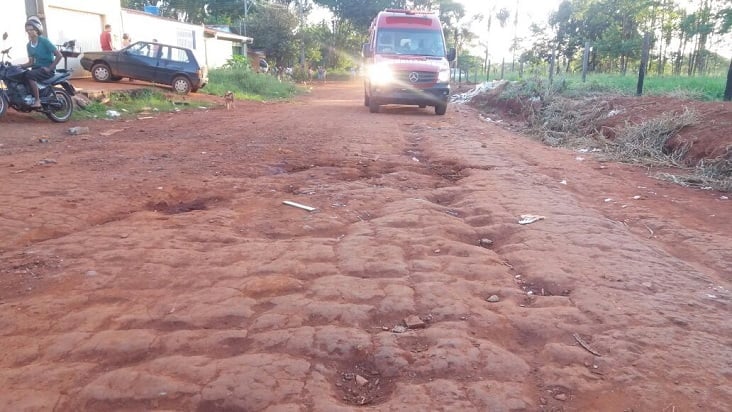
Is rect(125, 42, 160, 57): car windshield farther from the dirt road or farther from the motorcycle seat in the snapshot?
the dirt road

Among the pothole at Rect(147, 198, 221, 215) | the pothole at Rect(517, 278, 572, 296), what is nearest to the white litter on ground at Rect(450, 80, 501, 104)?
the pothole at Rect(147, 198, 221, 215)

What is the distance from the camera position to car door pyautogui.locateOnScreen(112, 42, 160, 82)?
15.7 m

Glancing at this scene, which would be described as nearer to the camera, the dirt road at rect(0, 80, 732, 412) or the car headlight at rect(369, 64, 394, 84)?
the dirt road at rect(0, 80, 732, 412)

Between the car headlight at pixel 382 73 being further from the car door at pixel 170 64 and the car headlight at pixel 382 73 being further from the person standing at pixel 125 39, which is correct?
the person standing at pixel 125 39

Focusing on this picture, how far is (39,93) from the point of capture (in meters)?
8.98

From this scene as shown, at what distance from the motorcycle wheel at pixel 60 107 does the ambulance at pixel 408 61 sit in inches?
268

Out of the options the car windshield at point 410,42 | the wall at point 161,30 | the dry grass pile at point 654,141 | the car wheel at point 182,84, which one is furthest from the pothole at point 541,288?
the wall at point 161,30

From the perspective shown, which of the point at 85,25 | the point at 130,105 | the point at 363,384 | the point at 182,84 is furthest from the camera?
the point at 85,25

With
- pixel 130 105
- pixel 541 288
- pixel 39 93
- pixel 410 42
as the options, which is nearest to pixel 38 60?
pixel 39 93

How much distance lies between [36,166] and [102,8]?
44.9 ft

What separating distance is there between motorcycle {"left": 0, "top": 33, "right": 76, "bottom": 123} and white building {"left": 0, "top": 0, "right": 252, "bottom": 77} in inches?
143

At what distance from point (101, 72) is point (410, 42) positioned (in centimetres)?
958

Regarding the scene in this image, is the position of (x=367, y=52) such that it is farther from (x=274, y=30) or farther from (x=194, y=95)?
(x=274, y=30)

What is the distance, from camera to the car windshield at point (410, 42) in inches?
531
